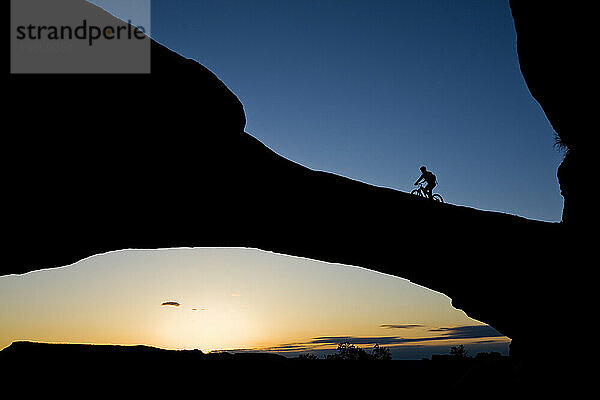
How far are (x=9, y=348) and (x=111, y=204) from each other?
406 centimetres

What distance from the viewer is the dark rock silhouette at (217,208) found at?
19.1ft

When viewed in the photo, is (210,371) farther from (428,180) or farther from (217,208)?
(428,180)

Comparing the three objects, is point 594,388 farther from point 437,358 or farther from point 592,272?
point 437,358

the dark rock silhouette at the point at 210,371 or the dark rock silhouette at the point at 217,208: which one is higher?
the dark rock silhouette at the point at 217,208

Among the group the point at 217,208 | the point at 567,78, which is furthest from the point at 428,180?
the point at 217,208

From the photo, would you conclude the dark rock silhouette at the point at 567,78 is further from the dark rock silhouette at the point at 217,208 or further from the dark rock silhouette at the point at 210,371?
the dark rock silhouette at the point at 210,371

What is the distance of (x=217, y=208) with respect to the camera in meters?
6.97

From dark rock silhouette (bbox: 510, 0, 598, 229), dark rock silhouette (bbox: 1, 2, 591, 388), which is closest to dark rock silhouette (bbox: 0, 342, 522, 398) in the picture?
dark rock silhouette (bbox: 1, 2, 591, 388)

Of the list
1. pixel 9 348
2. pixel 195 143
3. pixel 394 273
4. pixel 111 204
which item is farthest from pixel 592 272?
pixel 9 348

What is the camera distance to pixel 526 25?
7.72 metres

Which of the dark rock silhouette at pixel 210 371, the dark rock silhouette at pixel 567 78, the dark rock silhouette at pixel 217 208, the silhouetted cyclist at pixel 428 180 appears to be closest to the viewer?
the dark rock silhouette at pixel 217 208

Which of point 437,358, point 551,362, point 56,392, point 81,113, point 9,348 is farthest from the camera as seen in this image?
point 437,358

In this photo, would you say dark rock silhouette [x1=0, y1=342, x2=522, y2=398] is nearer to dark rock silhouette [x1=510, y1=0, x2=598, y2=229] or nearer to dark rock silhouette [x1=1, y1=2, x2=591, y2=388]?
dark rock silhouette [x1=1, y1=2, x2=591, y2=388]

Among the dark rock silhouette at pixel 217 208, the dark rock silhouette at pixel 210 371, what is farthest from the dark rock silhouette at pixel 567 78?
the dark rock silhouette at pixel 210 371
